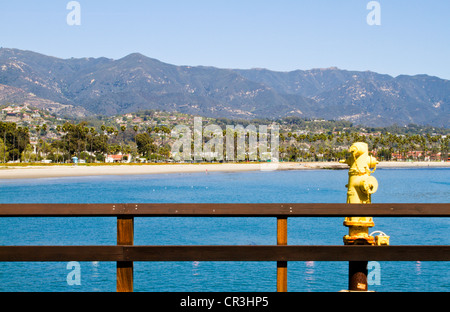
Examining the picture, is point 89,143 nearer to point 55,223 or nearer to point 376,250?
point 55,223

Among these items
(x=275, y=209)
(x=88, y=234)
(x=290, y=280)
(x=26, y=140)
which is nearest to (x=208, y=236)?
(x=88, y=234)

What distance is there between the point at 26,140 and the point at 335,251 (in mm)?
169236

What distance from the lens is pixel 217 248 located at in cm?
562

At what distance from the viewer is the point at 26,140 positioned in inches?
6447

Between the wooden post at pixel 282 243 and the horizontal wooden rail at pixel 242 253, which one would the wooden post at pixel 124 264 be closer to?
the horizontal wooden rail at pixel 242 253

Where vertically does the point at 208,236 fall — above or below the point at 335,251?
below

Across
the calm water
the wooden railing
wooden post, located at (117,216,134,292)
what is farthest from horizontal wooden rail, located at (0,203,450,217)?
the calm water

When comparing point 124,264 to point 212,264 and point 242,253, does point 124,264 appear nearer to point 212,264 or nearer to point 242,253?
point 242,253

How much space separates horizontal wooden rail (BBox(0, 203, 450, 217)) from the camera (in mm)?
5652

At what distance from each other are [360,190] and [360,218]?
0.40 m

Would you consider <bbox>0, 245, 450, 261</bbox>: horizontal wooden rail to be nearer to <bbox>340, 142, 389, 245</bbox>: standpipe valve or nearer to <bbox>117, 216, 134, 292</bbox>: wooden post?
<bbox>117, 216, 134, 292</bbox>: wooden post

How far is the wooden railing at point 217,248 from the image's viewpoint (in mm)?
5598

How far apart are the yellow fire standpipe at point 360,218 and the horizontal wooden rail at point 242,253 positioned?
919 millimetres
